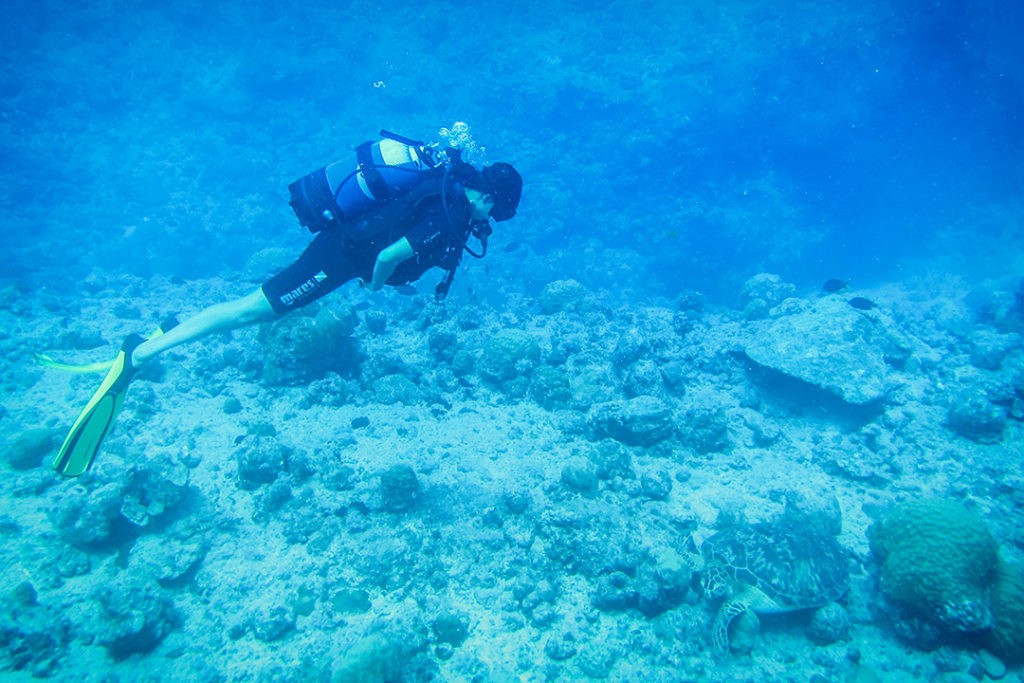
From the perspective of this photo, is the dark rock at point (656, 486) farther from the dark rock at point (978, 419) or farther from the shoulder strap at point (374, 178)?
the dark rock at point (978, 419)

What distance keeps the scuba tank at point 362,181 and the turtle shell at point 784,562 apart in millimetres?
5512

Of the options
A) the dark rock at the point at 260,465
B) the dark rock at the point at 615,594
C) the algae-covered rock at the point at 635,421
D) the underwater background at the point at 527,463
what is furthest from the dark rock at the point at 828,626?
the dark rock at the point at 260,465

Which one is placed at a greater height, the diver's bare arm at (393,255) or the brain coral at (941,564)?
the diver's bare arm at (393,255)

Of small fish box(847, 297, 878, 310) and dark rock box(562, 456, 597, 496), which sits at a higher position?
small fish box(847, 297, 878, 310)

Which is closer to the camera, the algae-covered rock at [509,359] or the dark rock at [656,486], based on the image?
the dark rock at [656,486]

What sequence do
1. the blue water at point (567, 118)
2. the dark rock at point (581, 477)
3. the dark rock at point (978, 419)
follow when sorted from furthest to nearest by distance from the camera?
the blue water at point (567, 118) → the dark rock at point (978, 419) → the dark rock at point (581, 477)

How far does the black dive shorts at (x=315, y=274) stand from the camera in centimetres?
530

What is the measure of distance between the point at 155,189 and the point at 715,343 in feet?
90.9

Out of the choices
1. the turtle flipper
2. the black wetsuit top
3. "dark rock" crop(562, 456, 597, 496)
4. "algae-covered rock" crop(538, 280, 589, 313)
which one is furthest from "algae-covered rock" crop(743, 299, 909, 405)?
the black wetsuit top

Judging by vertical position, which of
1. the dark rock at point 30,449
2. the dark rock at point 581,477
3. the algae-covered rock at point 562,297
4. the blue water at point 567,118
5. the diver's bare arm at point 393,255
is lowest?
the dark rock at point 581,477

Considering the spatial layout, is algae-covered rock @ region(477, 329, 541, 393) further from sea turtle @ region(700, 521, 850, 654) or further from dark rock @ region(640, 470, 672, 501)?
sea turtle @ region(700, 521, 850, 654)

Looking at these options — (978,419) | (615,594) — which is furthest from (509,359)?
(978,419)

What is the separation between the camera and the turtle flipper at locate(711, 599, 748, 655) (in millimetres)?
4863

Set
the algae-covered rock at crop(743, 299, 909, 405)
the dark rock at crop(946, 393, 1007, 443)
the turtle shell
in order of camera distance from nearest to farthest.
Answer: the turtle shell, the dark rock at crop(946, 393, 1007, 443), the algae-covered rock at crop(743, 299, 909, 405)
